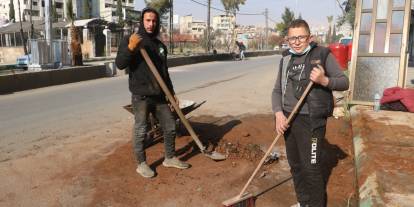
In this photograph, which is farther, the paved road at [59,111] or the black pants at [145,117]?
the paved road at [59,111]

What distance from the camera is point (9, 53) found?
116ft

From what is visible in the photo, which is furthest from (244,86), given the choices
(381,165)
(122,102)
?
(381,165)

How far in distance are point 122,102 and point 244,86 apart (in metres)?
4.83

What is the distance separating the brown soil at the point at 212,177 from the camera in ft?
13.3

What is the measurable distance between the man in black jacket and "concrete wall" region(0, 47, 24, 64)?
33897 mm

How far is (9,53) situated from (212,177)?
117 ft

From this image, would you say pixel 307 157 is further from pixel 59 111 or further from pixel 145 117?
pixel 59 111

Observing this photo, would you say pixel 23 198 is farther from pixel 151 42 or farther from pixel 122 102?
pixel 122 102

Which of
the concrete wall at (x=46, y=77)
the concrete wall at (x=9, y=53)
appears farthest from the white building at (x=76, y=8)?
the concrete wall at (x=46, y=77)

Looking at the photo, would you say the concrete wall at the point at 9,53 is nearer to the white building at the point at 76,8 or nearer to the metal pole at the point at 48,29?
the metal pole at the point at 48,29

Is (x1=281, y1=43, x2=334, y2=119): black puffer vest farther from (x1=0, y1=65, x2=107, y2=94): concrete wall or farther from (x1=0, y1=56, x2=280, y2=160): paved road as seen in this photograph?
(x1=0, y1=65, x2=107, y2=94): concrete wall

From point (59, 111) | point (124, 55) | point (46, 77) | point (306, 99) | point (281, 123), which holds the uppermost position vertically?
point (124, 55)

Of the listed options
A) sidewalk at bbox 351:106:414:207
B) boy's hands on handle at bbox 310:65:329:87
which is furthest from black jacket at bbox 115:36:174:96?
sidewalk at bbox 351:106:414:207

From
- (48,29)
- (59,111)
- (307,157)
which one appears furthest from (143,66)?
(48,29)
